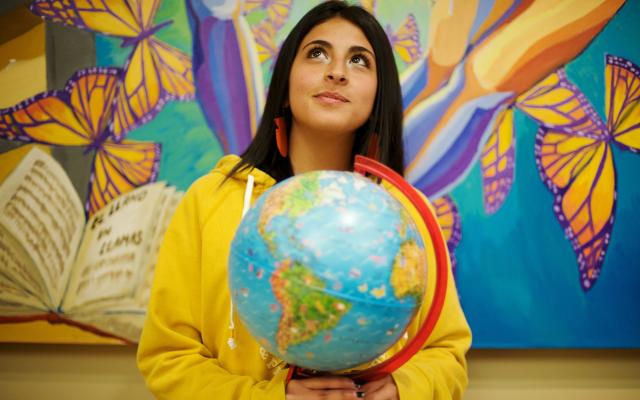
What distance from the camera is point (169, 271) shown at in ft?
3.30

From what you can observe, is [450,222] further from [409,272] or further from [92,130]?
[92,130]

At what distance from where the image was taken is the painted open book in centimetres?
152

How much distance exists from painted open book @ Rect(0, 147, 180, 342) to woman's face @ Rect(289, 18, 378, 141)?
708mm

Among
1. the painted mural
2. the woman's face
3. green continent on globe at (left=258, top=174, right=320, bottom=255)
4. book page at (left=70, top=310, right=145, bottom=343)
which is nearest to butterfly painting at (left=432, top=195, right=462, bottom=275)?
the painted mural

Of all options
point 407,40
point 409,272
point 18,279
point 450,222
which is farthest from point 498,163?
point 18,279

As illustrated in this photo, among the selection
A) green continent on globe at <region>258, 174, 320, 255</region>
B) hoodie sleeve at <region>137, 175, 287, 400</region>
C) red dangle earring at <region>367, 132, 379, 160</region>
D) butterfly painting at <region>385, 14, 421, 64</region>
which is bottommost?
hoodie sleeve at <region>137, 175, 287, 400</region>

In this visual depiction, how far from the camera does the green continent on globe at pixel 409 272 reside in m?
0.67

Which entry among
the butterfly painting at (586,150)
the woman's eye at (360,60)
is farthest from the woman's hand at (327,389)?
the butterfly painting at (586,150)

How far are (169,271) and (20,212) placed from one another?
0.89 meters

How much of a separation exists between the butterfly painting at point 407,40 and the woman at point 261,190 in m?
0.47

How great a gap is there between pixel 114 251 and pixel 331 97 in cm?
96

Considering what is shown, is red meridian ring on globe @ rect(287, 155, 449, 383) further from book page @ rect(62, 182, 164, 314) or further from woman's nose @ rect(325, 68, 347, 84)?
book page @ rect(62, 182, 164, 314)

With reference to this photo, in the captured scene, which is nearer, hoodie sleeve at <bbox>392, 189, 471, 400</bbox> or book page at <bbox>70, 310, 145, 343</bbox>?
hoodie sleeve at <bbox>392, 189, 471, 400</bbox>

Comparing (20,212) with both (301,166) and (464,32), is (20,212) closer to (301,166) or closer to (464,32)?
(301,166)
